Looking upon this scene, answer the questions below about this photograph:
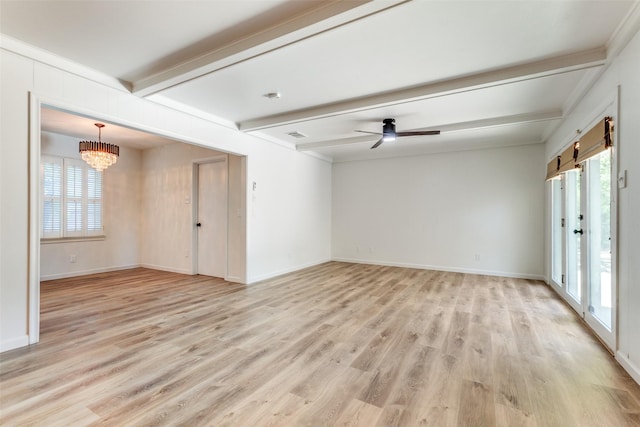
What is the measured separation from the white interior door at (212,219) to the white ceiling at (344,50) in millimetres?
1714

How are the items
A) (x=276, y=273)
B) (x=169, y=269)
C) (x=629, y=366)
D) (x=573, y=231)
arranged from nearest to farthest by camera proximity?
(x=629, y=366), (x=573, y=231), (x=276, y=273), (x=169, y=269)

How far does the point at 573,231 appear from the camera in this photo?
12.6 feet

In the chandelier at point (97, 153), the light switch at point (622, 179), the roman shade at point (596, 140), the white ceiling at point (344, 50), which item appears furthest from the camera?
the chandelier at point (97, 153)

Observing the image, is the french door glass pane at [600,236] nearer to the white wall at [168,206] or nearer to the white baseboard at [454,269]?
the white baseboard at [454,269]

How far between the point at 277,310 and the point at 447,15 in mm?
3361

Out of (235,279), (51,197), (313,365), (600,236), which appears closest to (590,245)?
(600,236)

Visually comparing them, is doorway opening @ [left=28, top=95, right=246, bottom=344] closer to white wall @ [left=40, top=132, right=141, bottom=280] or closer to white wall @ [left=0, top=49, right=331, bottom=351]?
white wall @ [left=40, top=132, right=141, bottom=280]

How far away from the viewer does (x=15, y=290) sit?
2547mm

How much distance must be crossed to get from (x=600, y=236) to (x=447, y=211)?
324 centimetres

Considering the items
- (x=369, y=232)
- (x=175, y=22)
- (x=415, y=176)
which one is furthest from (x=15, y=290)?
(x=415, y=176)

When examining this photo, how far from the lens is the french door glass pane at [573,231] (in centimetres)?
377

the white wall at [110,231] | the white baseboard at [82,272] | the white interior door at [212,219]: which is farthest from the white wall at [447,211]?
the white baseboard at [82,272]

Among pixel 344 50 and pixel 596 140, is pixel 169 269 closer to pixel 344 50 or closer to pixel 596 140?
pixel 344 50

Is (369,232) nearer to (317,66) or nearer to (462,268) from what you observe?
(462,268)
